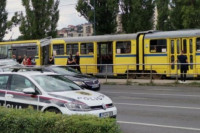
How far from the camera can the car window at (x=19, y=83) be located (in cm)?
901

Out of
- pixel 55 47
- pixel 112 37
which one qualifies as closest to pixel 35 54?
pixel 55 47

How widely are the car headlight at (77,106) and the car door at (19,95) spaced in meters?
0.94

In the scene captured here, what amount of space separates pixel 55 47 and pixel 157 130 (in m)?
22.0

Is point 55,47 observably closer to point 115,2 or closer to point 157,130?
point 115,2

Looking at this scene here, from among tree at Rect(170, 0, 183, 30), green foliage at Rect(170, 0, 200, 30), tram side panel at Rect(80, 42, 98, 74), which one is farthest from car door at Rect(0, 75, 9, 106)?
tree at Rect(170, 0, 183, 30)

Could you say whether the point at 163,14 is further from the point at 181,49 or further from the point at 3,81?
the point at 3,81

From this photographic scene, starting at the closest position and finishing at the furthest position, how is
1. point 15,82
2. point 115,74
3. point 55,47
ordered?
point 15,82 < point 115,74 < point 55,47

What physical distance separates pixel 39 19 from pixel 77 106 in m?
36.8

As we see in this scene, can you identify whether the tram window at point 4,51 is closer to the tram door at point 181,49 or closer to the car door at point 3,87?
the tram door at point 181,49

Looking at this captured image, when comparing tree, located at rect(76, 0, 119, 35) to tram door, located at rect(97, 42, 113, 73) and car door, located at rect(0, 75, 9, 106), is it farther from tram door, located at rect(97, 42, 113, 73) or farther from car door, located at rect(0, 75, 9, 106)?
car door, located at rect(0, 75, 9, 106)

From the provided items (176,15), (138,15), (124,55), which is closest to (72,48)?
(124,55)

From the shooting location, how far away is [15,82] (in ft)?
30.4

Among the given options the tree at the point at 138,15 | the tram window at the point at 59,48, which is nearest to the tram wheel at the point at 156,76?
the tram window at the point at 59,48

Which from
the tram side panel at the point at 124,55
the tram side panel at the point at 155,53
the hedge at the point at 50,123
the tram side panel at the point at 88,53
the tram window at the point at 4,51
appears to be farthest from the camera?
the tram window at the point at 4,51
